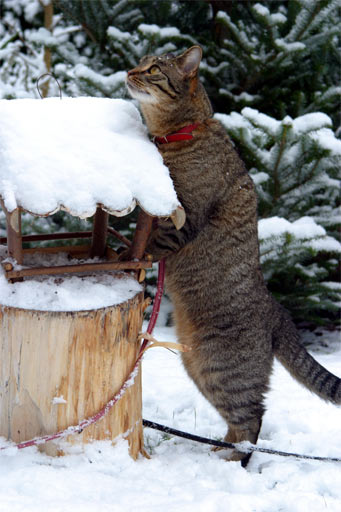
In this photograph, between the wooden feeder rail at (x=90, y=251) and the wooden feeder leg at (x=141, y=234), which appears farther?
the wooden feeder leg at (x=141, y=234)

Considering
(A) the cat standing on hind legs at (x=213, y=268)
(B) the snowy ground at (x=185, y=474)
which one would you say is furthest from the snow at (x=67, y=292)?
(B) the snowy ground at (x=185, y=474)

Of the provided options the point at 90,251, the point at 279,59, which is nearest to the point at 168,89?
the point at 90,251

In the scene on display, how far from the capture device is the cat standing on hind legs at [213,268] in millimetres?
2779

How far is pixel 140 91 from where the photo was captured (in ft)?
9.23

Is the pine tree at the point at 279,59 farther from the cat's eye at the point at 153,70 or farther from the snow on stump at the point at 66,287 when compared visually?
the snow on stump at the point at 66,287

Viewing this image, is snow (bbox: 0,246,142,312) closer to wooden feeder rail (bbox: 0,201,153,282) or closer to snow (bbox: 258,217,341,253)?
wooden feeder rail (bbox: 0,201,153,282)

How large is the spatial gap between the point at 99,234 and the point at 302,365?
1.28 metres

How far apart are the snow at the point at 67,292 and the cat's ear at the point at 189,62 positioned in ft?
3.92

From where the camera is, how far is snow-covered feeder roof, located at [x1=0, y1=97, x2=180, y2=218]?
1.99 metres

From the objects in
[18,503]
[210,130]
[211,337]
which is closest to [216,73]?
[210,130]

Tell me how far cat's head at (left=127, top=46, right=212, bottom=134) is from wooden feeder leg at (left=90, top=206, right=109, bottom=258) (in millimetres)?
535

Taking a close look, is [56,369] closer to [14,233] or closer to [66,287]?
[66,287]

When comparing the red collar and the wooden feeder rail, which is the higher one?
the red collar

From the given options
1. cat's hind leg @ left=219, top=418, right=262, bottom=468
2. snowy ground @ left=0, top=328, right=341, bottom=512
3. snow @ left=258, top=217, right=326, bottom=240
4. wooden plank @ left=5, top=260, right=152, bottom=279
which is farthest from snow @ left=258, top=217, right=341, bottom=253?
wooden plank @ left=5, top=260, right=152, bottom=279
